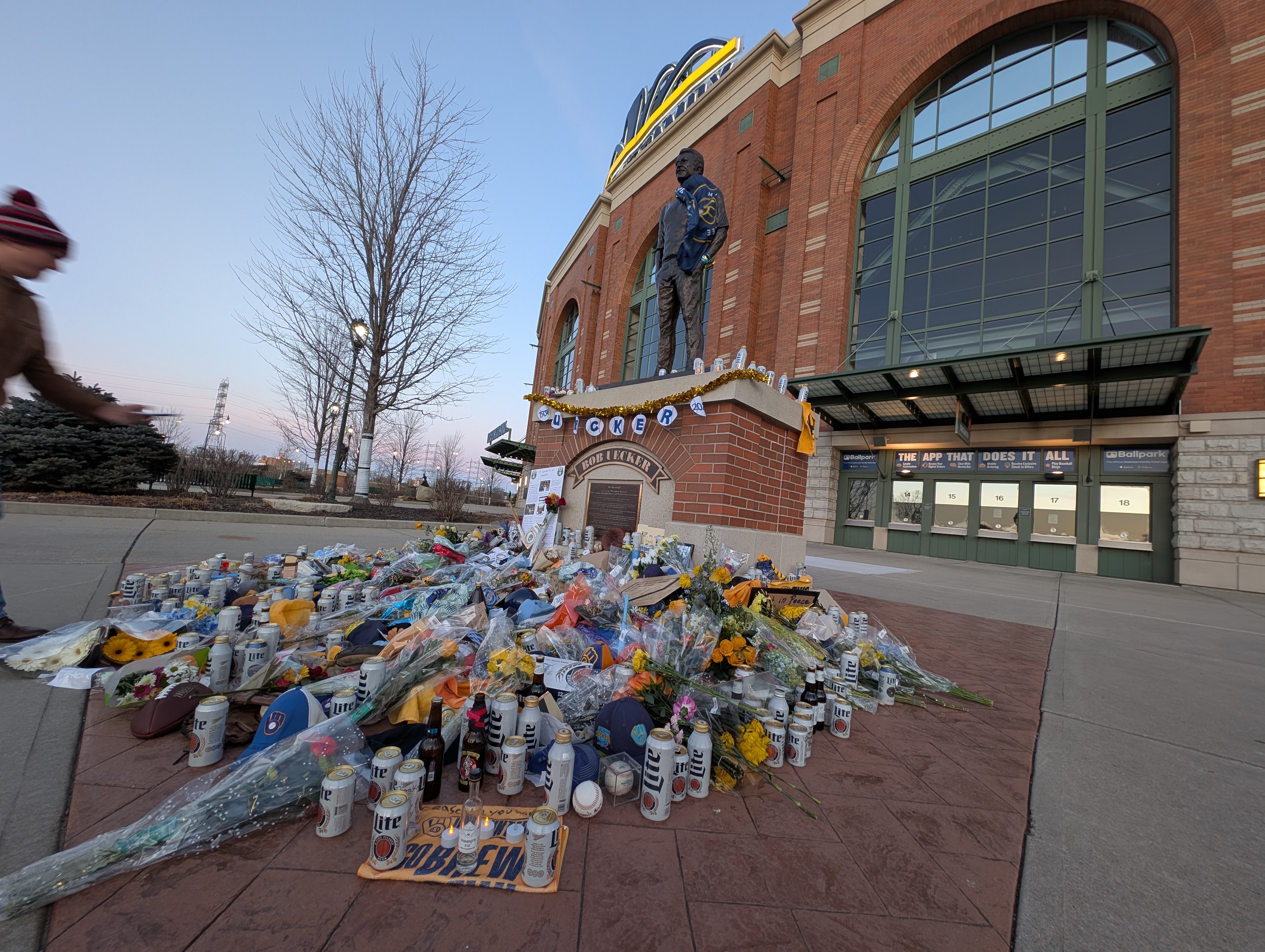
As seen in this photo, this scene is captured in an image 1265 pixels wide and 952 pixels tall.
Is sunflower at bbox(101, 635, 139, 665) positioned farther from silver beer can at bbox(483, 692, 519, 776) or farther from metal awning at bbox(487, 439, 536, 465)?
metal awning at bbox(487, 439, 536, 465)

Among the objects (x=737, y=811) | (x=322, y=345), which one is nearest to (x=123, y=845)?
(x=737, y=811)

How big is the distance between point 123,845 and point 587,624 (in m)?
1.99

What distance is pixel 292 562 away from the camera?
14.5 ft

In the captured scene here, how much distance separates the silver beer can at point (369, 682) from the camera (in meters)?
2.07

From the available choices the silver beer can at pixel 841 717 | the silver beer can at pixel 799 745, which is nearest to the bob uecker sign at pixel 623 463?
the silver beer can at pixel 841 717

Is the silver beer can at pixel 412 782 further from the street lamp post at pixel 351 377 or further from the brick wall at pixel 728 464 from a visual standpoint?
the street lamp post at pixel 351 377

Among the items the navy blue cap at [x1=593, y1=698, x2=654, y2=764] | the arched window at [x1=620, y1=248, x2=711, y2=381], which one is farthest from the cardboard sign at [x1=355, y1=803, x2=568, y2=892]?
the arched window at [x1=620, y1=248, x2=711, y2=381]

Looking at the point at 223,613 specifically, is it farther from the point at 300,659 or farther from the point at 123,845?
the point at 123,845

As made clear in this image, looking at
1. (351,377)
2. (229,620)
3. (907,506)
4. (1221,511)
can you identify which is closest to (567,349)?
(351,377)

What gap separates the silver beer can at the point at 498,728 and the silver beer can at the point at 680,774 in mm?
653

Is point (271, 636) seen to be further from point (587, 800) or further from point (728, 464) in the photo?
point (728, 464)

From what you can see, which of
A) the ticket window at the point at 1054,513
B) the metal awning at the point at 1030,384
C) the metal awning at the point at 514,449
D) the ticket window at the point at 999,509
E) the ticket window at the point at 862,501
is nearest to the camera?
the metal awning at the point at 1030,384

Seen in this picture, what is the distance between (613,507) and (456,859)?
3.91 metres

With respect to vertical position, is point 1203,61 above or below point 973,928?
above
